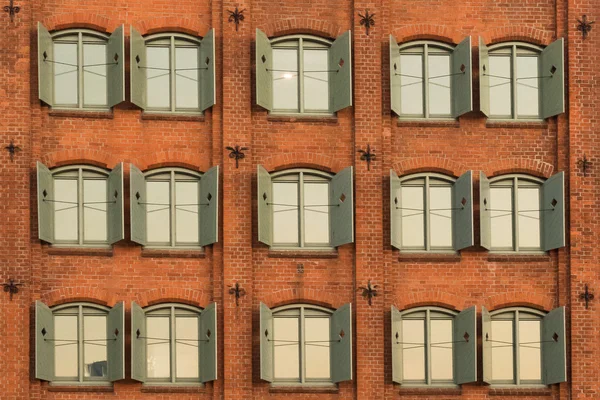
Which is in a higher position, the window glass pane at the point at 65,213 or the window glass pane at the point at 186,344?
the window glass pane at the point at 65,213

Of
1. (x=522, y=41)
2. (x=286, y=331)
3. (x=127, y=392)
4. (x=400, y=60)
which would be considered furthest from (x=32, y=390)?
(x=522, y=41)

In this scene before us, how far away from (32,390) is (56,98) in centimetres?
665

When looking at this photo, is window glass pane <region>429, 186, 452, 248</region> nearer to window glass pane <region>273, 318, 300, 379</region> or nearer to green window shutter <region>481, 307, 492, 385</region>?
green window shutter <region>481, 307, 492, 385</region>

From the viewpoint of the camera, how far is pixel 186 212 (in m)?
30.7

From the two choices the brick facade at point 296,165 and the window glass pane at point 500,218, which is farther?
the window glass pane at point 500,218

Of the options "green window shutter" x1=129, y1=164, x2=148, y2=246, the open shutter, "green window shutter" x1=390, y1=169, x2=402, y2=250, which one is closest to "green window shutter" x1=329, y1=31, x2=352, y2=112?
the open shutter

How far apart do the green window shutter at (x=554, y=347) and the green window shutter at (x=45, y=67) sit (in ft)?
41.0

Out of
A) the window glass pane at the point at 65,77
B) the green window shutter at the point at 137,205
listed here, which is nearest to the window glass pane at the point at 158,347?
the green window shutter at the point at 137,205

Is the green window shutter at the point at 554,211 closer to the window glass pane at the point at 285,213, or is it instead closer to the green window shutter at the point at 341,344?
the green window shutter at the point at 341,344

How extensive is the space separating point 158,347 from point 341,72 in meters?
7.57

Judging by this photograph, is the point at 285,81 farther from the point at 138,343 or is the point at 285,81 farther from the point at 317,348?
the point at 138,343

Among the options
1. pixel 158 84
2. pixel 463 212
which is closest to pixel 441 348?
pixel 463 212

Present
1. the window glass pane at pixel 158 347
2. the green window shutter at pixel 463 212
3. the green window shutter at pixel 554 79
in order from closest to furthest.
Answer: the window glass pane at pixel 158 347 → the green window shutter at pixel 463 212 → the green window shutter at pixel 554 79

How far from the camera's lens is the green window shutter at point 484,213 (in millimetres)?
30781
